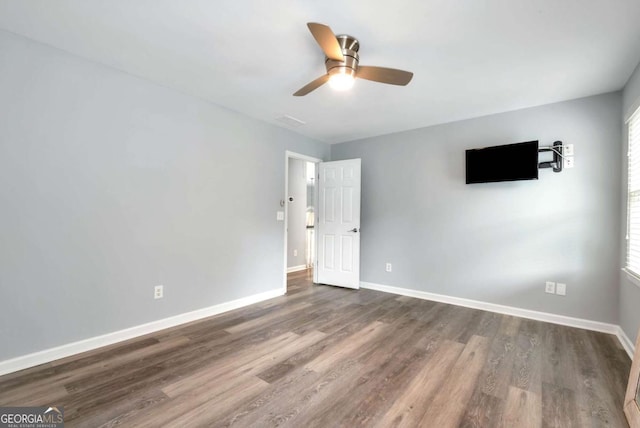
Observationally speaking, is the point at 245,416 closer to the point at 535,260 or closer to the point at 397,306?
the point at 397,306

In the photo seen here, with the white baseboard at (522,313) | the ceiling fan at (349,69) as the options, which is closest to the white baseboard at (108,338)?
the white baseboard at (522,313)

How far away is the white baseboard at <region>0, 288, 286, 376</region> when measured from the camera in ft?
6.70

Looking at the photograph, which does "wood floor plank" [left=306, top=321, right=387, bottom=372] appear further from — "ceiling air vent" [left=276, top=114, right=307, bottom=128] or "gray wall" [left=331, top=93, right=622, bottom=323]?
"ceiling air vent" [left=276, top=114, right=307, bottom=128]

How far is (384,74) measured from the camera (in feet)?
6.72

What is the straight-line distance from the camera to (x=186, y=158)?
118 inches

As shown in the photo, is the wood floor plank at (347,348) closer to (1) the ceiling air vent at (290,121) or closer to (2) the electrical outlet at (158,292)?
(2) the electrical outlet at (158,292)

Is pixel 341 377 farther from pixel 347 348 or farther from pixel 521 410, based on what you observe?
pixel 521 410

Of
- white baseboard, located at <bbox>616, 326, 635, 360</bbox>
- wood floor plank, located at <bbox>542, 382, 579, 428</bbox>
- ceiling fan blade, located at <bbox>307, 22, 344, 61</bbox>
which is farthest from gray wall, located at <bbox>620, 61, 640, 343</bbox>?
ceiling fan blade, located at <bbox>307, 22, 344, 61</bbox>

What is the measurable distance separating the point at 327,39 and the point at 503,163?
8.71ft

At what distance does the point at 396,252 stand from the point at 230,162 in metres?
2.69

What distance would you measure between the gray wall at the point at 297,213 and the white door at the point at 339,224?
105 centimetres

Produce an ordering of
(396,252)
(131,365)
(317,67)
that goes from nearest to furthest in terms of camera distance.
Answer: (131,365) → (317,67) → (396,252)

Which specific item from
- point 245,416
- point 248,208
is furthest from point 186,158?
point 245,416

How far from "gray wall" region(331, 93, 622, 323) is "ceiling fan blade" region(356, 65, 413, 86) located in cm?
207
